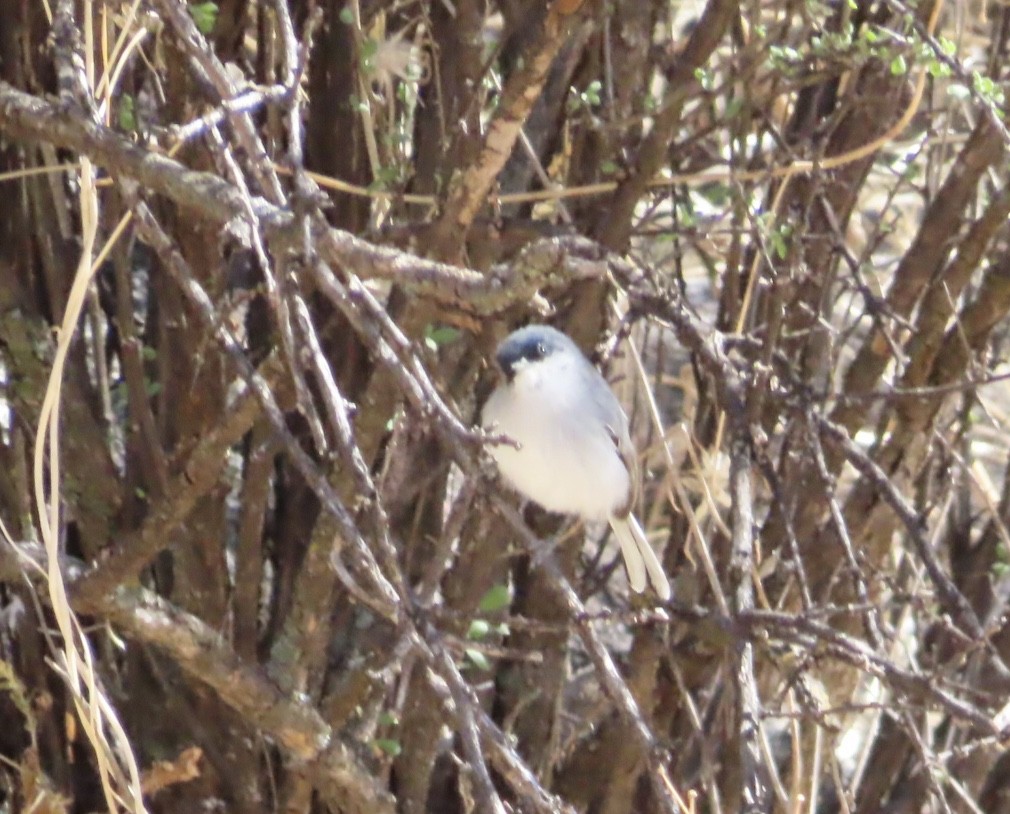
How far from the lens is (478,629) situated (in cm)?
176

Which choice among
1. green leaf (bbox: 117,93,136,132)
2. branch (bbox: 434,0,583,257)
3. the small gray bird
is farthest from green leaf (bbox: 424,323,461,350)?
green leaf (bbox: 117,93,136,132)

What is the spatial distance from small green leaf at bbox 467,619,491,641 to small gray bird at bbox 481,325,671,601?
0.17m

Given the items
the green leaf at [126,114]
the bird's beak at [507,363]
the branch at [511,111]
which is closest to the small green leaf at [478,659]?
the bird's beak at [507,363]

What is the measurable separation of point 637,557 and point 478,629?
0.75 ft

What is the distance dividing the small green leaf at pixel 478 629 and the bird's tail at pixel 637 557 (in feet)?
0.61

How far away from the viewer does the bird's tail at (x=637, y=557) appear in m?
1.75

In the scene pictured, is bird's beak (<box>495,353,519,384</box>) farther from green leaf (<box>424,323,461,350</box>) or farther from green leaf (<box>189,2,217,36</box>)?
green leaf (<box>189,2,217,36</box>)

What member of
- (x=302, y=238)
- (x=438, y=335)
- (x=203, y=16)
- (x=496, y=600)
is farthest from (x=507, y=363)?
(x=302, y=238)

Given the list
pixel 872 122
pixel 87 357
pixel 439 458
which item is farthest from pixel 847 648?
pixel 87 357

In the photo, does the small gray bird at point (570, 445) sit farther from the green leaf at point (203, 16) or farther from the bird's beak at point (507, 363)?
the green leaf at point (203, 16)

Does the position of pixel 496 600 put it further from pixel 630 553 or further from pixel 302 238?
pixel 302 238

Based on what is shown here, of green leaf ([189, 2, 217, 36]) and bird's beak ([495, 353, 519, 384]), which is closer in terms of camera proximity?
green leaf ([189, 2, 217, 36])

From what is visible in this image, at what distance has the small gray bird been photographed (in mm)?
1701

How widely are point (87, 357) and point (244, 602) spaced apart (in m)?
0.39
